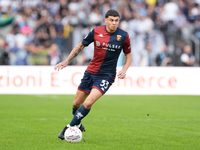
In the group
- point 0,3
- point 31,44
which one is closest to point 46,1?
point 0,3

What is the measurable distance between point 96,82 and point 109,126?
2281 millimetres

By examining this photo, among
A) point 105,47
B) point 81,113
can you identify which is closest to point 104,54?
point 105,47

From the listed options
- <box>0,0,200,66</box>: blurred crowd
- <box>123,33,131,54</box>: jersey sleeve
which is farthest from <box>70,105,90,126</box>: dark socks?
<box>0,0,200,66</box>: blurred crowd

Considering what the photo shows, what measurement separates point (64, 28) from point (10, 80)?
4.67 m

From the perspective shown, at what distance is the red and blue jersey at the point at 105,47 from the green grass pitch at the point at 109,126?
4.43 ft

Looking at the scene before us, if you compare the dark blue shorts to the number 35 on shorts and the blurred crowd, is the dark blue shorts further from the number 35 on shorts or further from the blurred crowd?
the blurred crowd

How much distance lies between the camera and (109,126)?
30.1 feet

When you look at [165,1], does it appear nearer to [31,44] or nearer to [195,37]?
[195,37]

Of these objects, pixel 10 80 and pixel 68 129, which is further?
pixel 10 80

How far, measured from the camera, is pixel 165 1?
2275 cm

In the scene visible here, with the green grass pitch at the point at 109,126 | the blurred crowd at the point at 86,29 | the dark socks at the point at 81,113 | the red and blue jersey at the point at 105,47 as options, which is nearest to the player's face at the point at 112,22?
the red and blue jersey at the point at 105,47

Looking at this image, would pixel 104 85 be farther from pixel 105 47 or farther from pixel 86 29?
pixel 86 29

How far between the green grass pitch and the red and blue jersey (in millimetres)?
1350

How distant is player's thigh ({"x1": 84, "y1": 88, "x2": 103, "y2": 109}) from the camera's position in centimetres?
688
